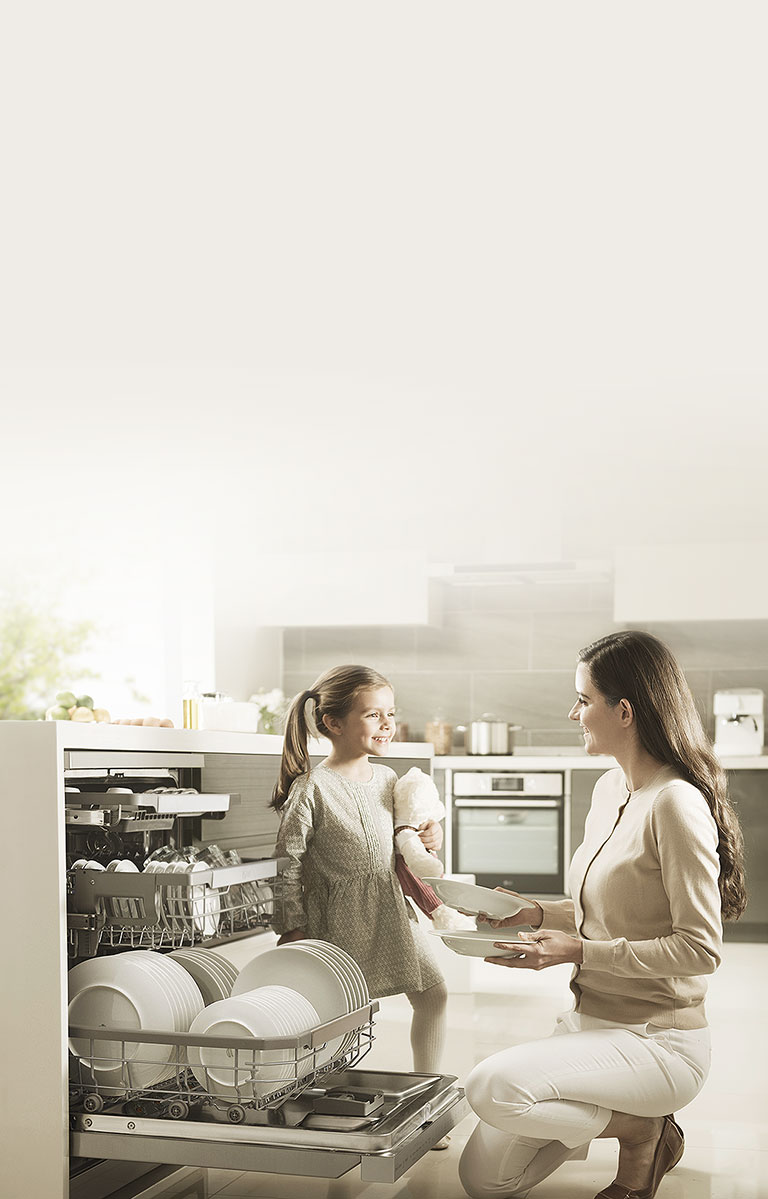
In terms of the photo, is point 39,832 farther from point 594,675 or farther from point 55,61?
point 55,61

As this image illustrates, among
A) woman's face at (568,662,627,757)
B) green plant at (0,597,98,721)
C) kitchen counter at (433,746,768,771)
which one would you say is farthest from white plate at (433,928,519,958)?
green plant at (0,597,98,721)

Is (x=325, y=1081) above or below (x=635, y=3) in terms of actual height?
below

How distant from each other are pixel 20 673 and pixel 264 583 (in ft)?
18.3

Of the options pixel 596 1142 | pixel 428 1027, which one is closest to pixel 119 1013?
pixel 428 1027

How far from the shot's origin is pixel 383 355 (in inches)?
171

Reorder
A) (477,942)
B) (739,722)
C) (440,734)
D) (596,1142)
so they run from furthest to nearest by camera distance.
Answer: (440,734) → (739,722) → (596,1142) → (477,942)

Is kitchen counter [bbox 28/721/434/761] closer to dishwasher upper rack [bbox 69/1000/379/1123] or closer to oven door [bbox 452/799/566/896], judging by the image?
dishwasher upper rack [bbox 69/1000/379/1123]

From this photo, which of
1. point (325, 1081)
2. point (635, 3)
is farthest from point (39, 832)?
point (635, 3)

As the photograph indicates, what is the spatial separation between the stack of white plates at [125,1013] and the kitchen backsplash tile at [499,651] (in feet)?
17.4

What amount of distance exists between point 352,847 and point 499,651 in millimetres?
5118

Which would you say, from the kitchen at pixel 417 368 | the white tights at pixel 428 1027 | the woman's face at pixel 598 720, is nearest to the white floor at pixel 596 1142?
the kitchen at pixel 417 368

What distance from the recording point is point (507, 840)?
674cm

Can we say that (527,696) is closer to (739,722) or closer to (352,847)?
(739,722)

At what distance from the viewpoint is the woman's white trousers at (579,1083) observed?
7.36 ft
